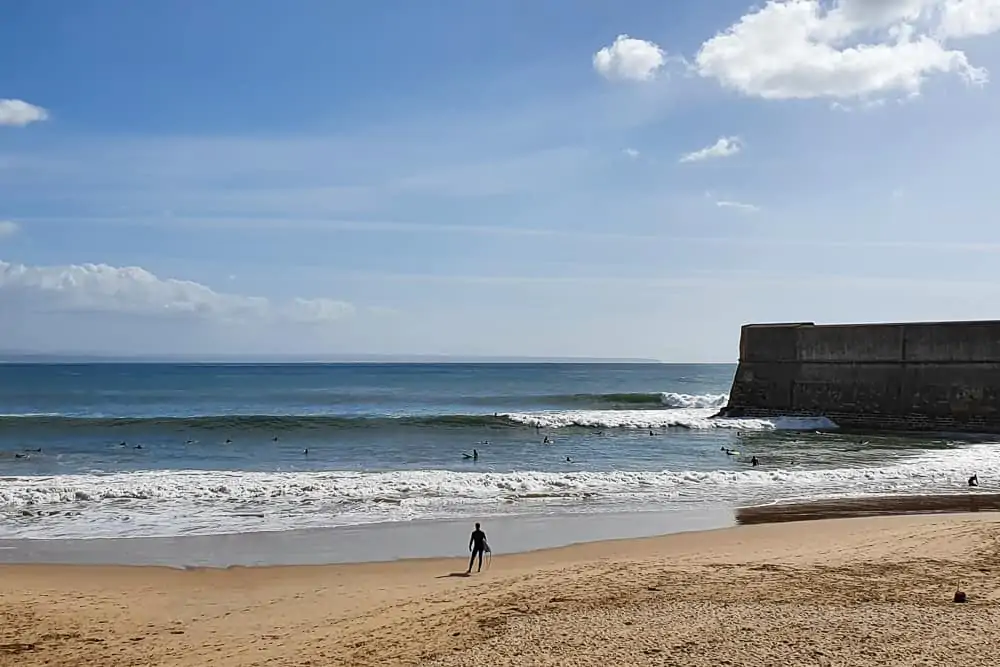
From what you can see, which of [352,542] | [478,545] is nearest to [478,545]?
[478,545]

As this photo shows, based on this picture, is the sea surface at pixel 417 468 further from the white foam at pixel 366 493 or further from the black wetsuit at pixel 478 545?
the black wetsuit at pixel 478 545

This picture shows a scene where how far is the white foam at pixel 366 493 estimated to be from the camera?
15.7 m

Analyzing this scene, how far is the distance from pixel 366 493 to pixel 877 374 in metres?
23.2

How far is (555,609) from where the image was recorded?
9.34m

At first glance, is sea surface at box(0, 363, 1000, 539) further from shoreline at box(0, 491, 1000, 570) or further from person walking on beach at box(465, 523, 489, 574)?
person walking on beach at box(465, 523, 489, 574)

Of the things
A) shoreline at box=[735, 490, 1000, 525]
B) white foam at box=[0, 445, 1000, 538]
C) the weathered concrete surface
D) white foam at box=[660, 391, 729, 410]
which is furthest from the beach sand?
white foam at box=[660, 391, 729, 410]

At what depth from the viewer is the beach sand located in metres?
7.89

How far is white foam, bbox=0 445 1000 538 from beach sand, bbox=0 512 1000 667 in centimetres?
354

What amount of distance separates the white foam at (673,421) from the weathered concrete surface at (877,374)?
91cm

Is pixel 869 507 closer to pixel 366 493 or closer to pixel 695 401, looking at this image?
pixel 366 493

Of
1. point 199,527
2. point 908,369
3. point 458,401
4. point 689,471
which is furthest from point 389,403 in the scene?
point 199,527

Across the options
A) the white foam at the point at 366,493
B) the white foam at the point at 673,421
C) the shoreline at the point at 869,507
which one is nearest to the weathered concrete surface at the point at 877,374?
the white foam at the point at 673,421

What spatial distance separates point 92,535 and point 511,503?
747 centimetres

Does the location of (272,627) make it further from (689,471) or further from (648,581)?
(689,471)
